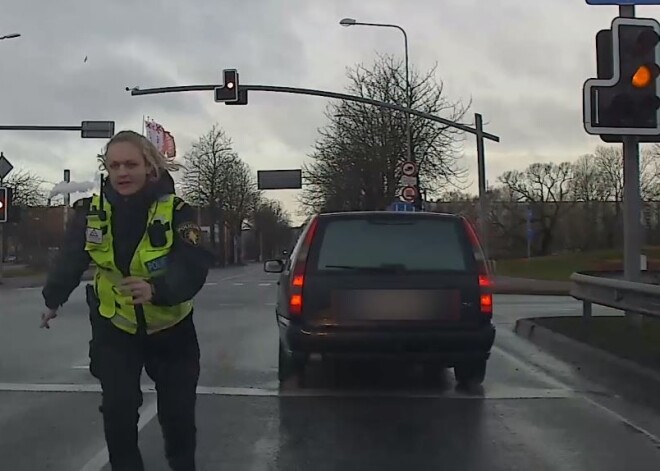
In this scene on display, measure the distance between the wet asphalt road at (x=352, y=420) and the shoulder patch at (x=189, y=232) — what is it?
208cm

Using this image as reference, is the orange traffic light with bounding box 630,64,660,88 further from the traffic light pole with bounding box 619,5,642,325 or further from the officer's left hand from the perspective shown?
the officer's left hand

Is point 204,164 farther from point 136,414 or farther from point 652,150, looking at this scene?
point 136,414

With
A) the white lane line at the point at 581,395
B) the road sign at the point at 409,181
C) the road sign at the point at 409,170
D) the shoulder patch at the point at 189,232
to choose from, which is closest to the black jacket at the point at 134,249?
the shoulder patch at the point at 189,232

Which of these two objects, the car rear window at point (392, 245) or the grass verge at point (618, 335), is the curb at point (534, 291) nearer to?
the grass verge at point (618, 335)

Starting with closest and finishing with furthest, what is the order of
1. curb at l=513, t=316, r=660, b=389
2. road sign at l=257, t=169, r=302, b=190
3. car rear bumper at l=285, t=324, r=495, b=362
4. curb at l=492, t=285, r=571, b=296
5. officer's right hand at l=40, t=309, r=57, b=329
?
officer's right hand at l=40, t=309, r=57, b=329, car rear bumper at l=285, t=324, r=495, b=362, curb at l=513, t=316, r=660, b=389, curb at l=492, t=285, r=571, b=296, road sign at l=257, t=169, r=302, b=190

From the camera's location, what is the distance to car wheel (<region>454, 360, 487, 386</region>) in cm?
852

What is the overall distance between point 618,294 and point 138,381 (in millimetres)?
8013

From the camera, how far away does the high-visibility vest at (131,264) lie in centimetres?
416

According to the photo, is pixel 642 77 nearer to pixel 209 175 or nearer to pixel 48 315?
pixel 48 315

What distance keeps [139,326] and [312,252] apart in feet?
13.3

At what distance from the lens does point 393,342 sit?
7.97 metres

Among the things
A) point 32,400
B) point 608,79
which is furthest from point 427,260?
point 608,79

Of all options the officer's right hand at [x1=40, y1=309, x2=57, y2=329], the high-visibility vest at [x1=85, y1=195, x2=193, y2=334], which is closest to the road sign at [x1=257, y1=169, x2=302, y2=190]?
the officer's right hand at [x1=40, y1=309, x2=57, y2=329]

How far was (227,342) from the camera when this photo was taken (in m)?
12.5
